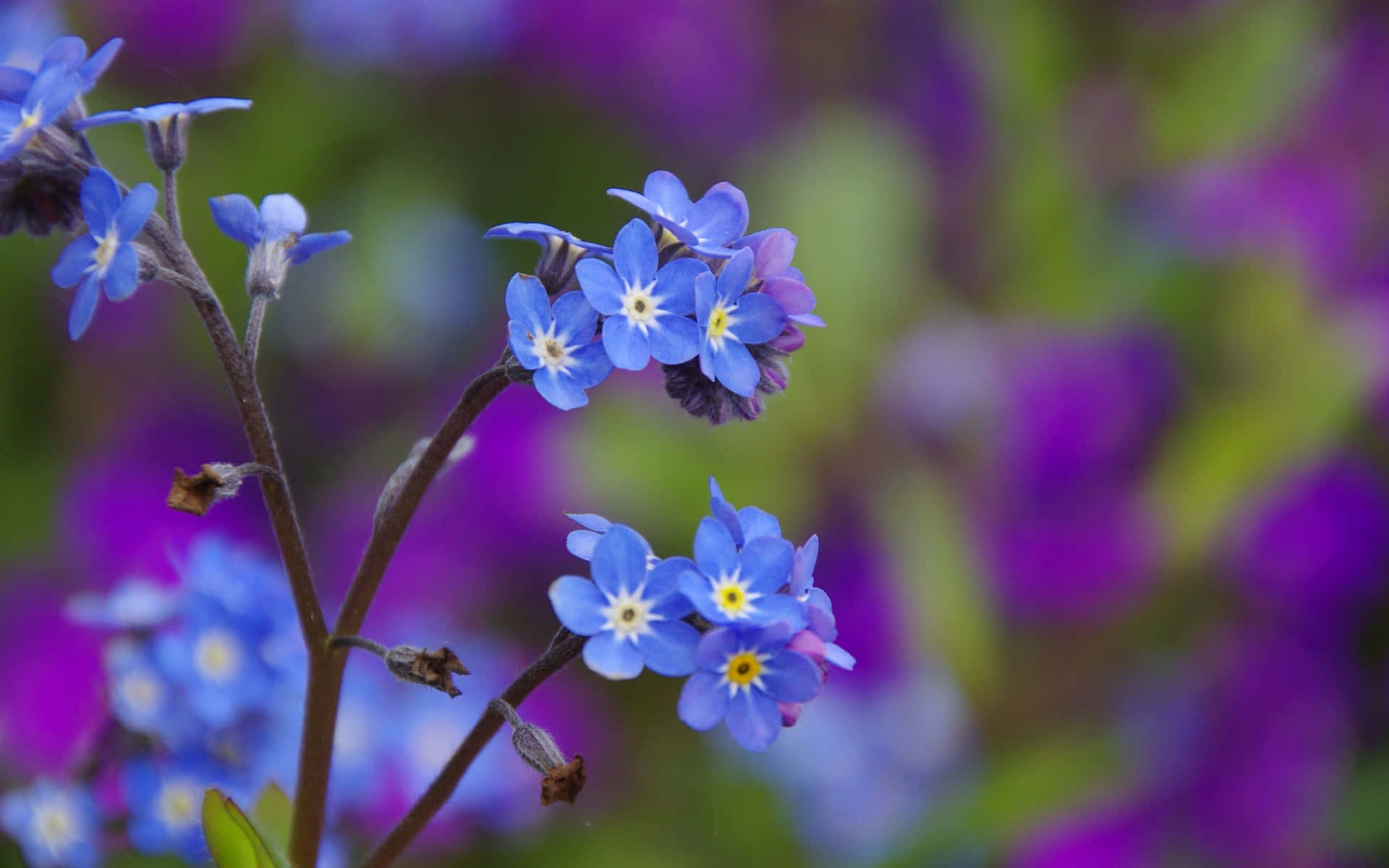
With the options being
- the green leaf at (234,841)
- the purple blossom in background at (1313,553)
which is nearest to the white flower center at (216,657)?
the green leaf at (234,841)

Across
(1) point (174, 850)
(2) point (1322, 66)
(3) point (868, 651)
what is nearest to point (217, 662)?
(1) point (174, 850)

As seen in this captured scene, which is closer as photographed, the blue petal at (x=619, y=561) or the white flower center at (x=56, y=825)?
the blue petal at (x=619, y=561)

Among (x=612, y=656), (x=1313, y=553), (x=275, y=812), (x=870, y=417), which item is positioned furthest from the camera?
(x=870, y=417)

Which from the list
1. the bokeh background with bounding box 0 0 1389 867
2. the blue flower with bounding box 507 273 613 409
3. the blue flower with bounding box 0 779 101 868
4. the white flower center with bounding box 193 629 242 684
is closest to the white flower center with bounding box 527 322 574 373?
the blue flower with bounding box 507 273 613 409

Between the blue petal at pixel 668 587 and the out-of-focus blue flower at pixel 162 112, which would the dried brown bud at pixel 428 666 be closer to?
the blue petal at pixel 668 587

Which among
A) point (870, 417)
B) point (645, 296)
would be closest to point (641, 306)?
point (645, 296)

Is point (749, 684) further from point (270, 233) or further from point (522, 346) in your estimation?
point (270, 233)
